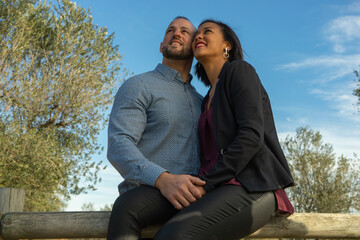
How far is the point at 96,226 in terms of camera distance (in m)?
3.13

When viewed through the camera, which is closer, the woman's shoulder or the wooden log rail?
the woman's shoulder

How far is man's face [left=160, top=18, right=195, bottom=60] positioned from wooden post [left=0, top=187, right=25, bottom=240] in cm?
203

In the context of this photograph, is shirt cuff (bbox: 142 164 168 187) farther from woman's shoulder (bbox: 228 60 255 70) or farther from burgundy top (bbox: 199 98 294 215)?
woman's shoulder (bbox: 228 60 255 70)

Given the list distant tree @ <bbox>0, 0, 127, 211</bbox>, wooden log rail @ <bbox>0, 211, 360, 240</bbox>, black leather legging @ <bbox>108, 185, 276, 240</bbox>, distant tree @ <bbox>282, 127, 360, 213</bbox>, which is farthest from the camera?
distant tree @ <bbox>282, 127, 360, 213</bbox>

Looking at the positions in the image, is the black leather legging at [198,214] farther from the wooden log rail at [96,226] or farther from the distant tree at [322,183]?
the distant tree at [322,183]

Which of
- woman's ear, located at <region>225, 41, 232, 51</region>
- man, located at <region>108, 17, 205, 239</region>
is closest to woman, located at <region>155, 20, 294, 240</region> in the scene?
man, located at <region>108, 17, 205, 239</region>

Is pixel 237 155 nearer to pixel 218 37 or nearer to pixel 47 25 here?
pixel 218 37

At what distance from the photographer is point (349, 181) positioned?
957 inches

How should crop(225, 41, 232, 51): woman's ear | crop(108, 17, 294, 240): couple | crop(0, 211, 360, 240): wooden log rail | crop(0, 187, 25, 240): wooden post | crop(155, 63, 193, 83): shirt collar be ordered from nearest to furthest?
crop(108, 17, 294, 240): couple → crop(0, 211, 360, 240): wooden log rail → crop(225, 41, 232, 51): woman's ear → crop(155, 63, 193, 83): shirt collar → crop(0, 187, 25, 240): wooden post

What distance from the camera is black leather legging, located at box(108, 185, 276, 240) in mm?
2104

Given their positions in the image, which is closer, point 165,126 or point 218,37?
point 165,126

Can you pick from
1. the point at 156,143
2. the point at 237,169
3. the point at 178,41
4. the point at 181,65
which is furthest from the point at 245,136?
the point at 178,41

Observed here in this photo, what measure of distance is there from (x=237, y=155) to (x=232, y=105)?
0.42 m

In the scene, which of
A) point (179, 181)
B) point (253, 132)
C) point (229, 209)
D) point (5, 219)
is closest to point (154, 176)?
point (179, 181)
